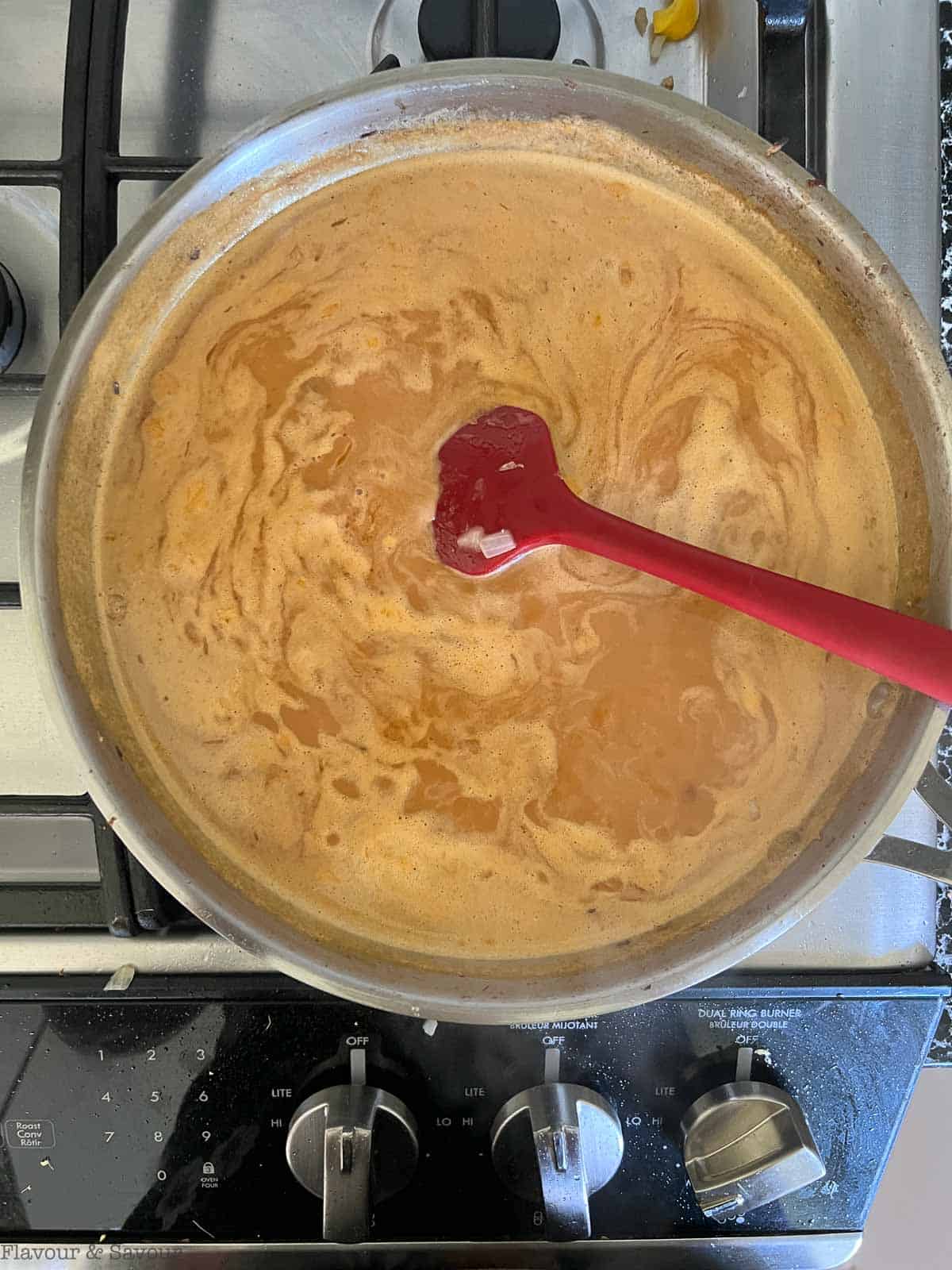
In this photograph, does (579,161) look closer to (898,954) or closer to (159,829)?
(159,829)

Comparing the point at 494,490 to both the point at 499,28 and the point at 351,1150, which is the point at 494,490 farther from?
the point at 351,1150

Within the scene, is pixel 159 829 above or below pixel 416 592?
below

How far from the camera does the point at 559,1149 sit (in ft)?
2.68

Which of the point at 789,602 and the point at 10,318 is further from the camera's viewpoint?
the point at 10,318

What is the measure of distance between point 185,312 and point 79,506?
0.20 m

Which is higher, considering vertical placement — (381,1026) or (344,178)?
(344,178)

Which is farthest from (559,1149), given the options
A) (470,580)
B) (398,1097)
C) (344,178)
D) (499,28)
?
(499,28)

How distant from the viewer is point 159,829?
2.67 feet

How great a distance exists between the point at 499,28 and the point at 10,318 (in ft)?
1.75

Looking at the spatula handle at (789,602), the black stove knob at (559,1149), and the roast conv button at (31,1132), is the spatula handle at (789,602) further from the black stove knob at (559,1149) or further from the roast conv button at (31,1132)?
the roast conv button at (31,1132)

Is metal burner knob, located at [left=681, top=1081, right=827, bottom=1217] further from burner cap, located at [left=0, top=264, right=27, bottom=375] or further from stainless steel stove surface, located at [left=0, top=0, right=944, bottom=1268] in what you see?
burner cap, located at [left=0, top=264, right=27, bottom=375]

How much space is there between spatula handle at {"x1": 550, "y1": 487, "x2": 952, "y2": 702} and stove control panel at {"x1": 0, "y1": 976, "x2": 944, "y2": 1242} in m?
0.40

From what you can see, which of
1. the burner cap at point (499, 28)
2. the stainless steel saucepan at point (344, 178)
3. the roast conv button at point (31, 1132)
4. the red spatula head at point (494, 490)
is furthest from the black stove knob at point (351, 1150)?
the burner cap at point (499, 28)

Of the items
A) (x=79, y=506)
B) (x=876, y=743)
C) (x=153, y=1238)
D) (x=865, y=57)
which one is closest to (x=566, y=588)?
(x=876, y=743)
